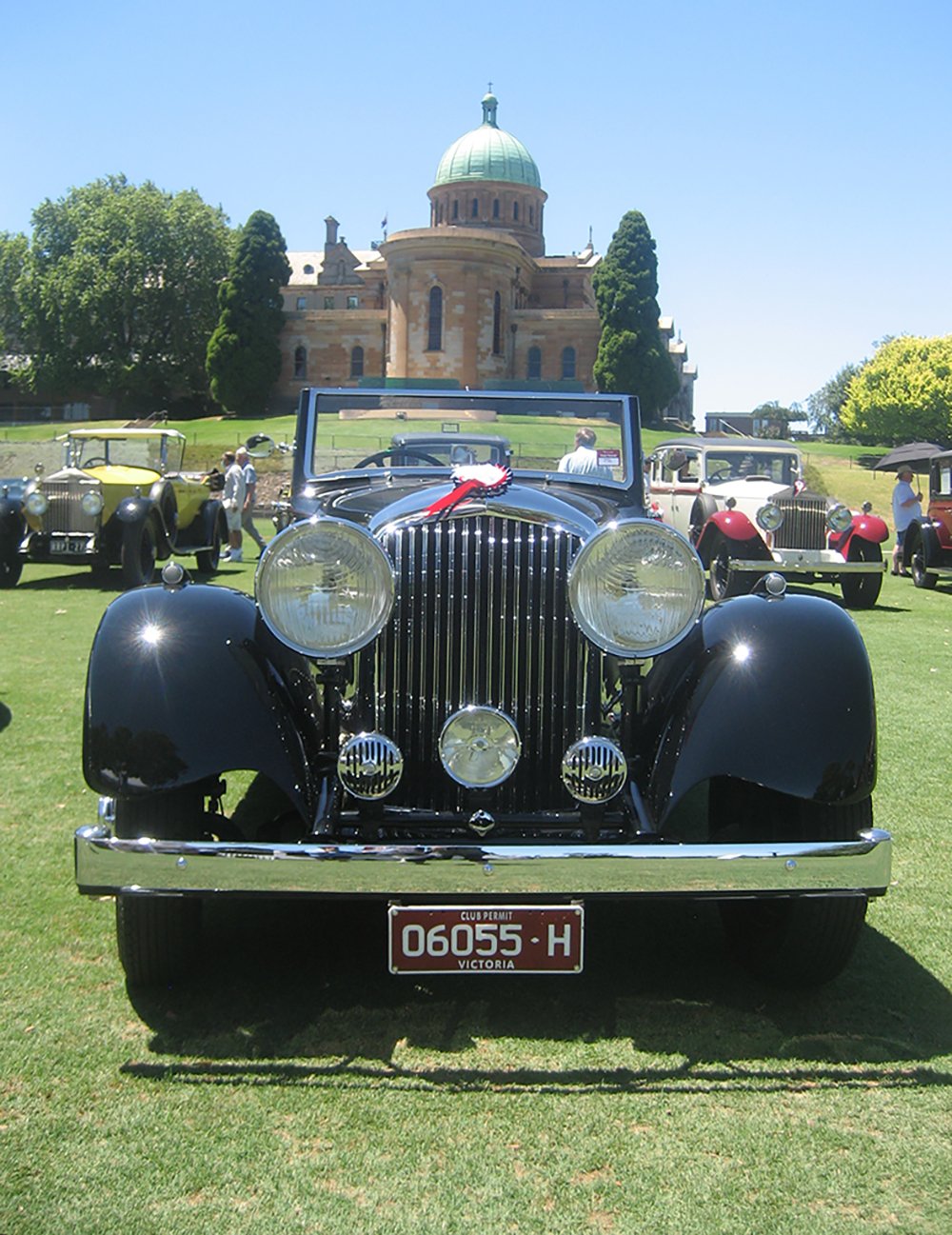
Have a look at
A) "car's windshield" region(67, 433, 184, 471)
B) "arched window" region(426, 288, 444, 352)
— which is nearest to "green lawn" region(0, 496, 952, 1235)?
"car's windshield" region(67, 433, 184, 471)

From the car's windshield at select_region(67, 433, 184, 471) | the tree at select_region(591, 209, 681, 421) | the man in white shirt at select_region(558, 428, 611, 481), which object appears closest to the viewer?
the man in white shirt at select_region(558, 428, 611, 481)

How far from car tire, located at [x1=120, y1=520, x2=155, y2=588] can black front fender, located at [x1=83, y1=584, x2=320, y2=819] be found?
9.52 metres

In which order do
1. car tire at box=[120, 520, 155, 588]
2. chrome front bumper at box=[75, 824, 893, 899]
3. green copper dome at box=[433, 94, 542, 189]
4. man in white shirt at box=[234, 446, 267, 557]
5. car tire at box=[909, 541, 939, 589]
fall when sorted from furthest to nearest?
green copper dome at box=[433, 94, 542, 189], man in white shirt at box=[234, 446, 267, 557], car tire at box=[909, 541, 939, 589], car tire at box=[120, 520, 155, 588], chrome front bumper at box=[75, 824, 893, 899]

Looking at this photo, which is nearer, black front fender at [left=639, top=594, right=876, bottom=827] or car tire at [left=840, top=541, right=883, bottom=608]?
black front fender at [left=639, top=594, right=876, bottom=827]

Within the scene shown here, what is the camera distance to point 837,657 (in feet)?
10.5

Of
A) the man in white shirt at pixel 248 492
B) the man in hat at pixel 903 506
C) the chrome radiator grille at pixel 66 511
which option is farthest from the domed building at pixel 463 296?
the chrome radiator grille at pixel 66 511

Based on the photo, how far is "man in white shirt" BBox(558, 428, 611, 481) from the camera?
15.0 ft

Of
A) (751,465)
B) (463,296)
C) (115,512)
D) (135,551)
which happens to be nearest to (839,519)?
(751,465)

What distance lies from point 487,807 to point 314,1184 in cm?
115

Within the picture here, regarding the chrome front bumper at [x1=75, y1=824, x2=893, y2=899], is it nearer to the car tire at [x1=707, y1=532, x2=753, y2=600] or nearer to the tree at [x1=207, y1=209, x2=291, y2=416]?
the car tire at [x1=707, y1=532, x2=753, y2=600]

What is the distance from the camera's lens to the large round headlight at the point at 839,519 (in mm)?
12914

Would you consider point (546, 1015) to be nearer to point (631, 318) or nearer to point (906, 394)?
point (631, 318)

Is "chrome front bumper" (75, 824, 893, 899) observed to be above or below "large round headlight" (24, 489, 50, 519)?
below

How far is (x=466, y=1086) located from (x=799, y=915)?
1.01 meters
